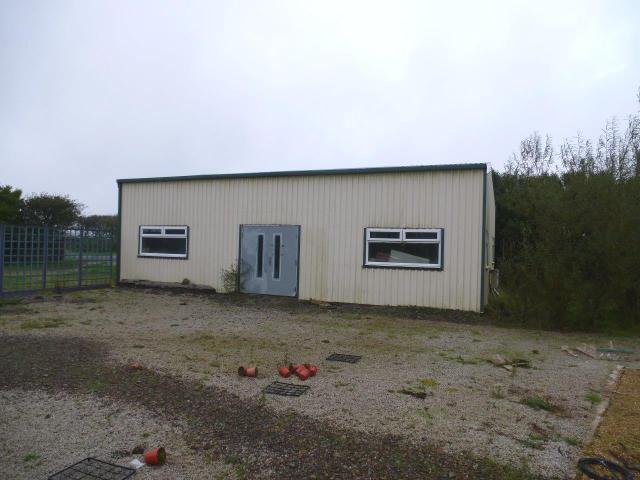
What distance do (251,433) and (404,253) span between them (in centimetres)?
808

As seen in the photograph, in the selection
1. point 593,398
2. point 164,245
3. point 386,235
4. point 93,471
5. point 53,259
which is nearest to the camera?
point 93,471

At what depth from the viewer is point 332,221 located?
12.2m

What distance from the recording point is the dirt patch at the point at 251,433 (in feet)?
10.7

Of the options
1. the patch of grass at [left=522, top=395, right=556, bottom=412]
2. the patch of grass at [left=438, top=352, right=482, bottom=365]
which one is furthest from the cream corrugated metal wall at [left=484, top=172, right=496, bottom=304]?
the patch of grass at [left=522, top=395, right=556, bottom=412]

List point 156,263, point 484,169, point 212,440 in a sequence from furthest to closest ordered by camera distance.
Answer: point 156,263 < point 484,169 < point 212,440

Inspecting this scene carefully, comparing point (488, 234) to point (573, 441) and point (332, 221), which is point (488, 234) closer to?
point (332, 221)

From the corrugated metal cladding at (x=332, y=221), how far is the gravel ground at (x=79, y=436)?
310 inches

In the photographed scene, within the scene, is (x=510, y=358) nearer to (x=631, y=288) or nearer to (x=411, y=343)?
(x=411, y=343)

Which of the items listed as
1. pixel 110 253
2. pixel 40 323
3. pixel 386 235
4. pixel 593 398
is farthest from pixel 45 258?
pixel 593 398

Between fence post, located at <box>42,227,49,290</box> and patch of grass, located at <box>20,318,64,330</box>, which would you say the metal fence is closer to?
fence post, located at <box>42,227,49,290</box>

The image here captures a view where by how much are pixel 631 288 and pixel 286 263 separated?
7.69 meters

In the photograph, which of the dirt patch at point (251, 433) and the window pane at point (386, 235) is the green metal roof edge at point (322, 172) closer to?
the window pane at point (386, 235)

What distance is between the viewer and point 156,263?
14.4 m

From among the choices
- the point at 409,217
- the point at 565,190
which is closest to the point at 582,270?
Result: the point at 565,190
